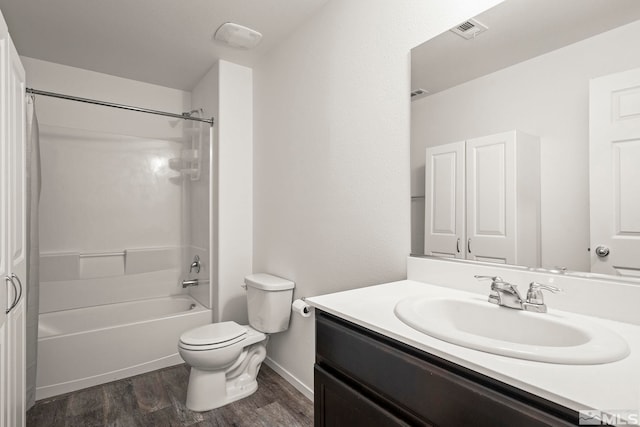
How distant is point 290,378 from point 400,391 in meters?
1.64

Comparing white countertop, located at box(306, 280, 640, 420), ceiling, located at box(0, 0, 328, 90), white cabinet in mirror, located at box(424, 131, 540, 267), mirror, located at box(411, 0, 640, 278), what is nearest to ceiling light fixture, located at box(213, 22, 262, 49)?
ceiling, located at box(0, 0, 328, 90)

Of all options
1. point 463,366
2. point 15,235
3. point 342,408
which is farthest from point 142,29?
point 463,366

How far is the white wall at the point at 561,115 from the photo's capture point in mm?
943

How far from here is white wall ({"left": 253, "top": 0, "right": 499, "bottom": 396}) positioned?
1.51 metres

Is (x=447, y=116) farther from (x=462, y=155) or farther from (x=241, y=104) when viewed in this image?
(x=241, y=104)

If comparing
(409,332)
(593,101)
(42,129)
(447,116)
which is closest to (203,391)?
(409,332)

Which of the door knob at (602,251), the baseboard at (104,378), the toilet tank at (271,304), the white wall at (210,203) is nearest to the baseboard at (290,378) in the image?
the toilet tank at (271,304)

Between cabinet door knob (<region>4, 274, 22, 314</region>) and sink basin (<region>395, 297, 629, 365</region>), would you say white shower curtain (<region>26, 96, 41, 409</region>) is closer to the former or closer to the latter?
cabinet door knob (<region>4, 274, 22, 314</region>)

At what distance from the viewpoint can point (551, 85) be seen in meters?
1.04

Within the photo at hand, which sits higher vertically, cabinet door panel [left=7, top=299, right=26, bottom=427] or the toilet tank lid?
the toilet tank lid

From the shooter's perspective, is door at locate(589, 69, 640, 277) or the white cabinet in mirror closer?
door at locate(589, 69, 640, 277)

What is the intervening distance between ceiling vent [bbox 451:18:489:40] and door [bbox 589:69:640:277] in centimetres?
45

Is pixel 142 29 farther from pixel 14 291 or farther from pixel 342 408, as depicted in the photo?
pixel 342 408

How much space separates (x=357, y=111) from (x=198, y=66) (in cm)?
171
